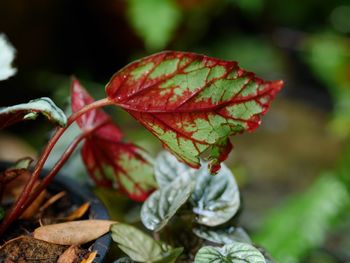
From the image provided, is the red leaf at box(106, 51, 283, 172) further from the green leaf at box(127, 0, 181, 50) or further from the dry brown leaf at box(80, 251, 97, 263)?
the green leaf at box(127, 0, 181, 50)

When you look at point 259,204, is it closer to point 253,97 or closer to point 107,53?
point 107,53

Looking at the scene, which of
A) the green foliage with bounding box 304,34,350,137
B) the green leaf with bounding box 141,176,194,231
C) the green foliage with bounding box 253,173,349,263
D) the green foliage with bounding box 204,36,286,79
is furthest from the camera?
the green foliage with bounding box 204,36,286,79

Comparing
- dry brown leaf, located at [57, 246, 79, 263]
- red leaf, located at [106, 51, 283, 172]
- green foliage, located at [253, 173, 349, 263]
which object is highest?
red leaf, located at [106, 51, 283, 172]

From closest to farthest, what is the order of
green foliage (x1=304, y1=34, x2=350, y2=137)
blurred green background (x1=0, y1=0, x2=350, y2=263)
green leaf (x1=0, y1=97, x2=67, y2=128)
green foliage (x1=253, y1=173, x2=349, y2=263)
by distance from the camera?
1. green leaf (x1=0, y1=97, x2=67, y2=128)
2. green foliage (x1=253, y1=173, x2=349, y2=263)
3. blurred green background (x1=0, y1=0, x2=350, y2=263)
4. green foliage (x1=304, y1=34, x2=350, y2=137)

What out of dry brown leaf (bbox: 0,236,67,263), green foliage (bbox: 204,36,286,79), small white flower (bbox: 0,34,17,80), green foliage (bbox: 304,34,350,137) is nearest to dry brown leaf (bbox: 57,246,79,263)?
dry brown leaf (bbox: 0,236,67,263)

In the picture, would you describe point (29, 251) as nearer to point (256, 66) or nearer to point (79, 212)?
point (79, 212)

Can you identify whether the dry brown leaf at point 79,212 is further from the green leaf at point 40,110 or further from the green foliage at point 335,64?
the green foliage at point 335,64

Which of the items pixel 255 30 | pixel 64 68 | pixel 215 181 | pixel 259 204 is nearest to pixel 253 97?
pixel 215 181
